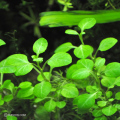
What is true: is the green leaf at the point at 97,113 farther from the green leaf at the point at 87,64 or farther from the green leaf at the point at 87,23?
the green leaf at the point at 87,23

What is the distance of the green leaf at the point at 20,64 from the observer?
723mm

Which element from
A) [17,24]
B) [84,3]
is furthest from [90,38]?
[17,24]

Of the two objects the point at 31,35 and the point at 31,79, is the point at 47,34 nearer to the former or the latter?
the point at 31,35

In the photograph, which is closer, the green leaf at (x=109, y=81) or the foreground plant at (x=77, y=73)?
the foreground plant at (x=77, y=73)

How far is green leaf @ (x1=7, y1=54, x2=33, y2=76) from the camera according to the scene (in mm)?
723

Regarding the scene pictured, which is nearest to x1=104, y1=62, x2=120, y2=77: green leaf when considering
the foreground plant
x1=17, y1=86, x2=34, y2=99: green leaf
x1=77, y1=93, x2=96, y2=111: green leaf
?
the foreground plant

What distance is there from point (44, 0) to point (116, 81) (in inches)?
37.3

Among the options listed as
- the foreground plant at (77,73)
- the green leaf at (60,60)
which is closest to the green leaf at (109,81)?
the foreground plant at (77,73)

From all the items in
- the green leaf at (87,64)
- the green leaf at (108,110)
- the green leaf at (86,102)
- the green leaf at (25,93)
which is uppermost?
the green leaf at (87,64)

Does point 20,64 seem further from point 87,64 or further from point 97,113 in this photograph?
point 97,113

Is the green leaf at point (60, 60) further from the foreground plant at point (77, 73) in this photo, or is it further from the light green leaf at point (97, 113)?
the light green leaf at point (97, 113)

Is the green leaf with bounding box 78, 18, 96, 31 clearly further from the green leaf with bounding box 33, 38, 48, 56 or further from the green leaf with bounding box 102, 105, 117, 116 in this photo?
the green leaf with bounding box 102, 105, 117, 116

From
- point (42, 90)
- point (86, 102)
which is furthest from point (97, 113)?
point (42, 90)

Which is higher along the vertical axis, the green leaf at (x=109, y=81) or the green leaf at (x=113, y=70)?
Answer: the green leaf at (x=113, y=70)
